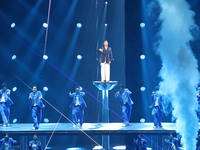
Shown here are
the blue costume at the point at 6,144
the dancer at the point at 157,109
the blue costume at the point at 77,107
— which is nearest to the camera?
the blue costume at the point at 6,144

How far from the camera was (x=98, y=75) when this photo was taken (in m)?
13.8

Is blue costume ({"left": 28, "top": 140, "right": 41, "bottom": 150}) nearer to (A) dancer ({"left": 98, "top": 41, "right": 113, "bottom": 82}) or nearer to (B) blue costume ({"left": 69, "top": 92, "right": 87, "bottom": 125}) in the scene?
(B) blue costume ({"left": 69, "top": 92, "right": 87, "bottom": 125})

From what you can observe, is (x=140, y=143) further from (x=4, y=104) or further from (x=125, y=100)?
(x=4, y=104)

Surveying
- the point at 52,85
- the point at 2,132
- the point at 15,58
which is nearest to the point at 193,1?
the point at 52,85

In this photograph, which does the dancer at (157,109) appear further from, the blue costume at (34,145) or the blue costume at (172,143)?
the blue costume at (34,145)

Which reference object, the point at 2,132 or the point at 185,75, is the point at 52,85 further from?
the point at 185,75

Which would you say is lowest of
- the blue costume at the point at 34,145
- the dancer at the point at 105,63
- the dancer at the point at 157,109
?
the blue costume at the point at 34,145

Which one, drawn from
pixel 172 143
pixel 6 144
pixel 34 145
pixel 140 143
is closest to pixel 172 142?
A: pixel 172 143

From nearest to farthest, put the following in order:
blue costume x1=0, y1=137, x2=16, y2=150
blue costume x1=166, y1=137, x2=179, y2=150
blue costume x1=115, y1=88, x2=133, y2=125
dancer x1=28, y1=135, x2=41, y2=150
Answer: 1. blue costume x1=166, y1=137, x2=179, y2=150
2. dancer x1=28, y1=135, x2=41, y2=150
3. blue costume x1=0, y1=137, x2=16, y2=150
4. blue costume x1=115, y1=88, x2=133, y2=125

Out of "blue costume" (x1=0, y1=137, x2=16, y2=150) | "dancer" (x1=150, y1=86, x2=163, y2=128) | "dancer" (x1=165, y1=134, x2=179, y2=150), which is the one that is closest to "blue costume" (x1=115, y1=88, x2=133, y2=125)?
"dancer" (x1=150, y1=86, x2=163, y2=128)

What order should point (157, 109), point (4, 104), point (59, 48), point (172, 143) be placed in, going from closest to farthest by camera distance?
point (172, 143) → point (157, 109) → point (4, 104) → point (59, 48)

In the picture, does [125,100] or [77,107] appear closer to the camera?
[125,100]

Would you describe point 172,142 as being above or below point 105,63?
below

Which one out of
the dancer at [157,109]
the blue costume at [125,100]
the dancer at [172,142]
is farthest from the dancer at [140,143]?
the blue costume at [125,100]
